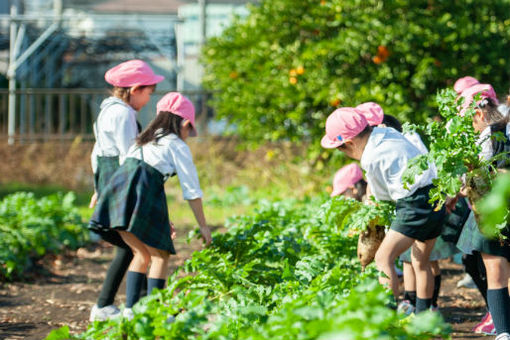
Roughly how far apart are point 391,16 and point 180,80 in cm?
955

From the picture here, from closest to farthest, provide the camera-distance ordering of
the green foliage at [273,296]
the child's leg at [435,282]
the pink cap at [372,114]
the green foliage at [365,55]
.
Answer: the green foliage at [273,296]
the pink cap at [372,114]
the child's leg at [435,282]
the green foliage at [365,55]

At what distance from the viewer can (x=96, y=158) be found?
15.2ft

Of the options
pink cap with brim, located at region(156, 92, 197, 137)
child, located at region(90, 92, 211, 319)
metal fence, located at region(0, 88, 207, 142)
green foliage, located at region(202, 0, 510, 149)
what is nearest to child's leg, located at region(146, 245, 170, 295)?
child, located at region(90, 92, 211, 319)

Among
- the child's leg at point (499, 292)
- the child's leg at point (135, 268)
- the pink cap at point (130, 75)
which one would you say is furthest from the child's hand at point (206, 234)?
the child's leg at point (499, 292)

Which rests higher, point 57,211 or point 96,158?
point 96,158

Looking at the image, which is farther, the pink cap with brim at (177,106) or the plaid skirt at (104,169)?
the plaid skirt at (104,169)

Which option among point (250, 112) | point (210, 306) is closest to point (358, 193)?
point (210, 306)

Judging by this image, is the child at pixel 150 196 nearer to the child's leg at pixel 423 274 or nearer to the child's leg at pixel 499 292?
the child's leg at pixel 423 274

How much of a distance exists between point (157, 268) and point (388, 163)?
4.76 ft

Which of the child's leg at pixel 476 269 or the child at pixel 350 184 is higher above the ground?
the child at pixel 350 184

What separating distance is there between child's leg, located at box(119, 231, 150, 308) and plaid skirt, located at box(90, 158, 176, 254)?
13cm

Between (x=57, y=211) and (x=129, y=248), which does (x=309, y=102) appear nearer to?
(x=57, y=211)

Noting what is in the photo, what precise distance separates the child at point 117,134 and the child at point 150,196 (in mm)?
260

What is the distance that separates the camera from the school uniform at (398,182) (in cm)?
382
